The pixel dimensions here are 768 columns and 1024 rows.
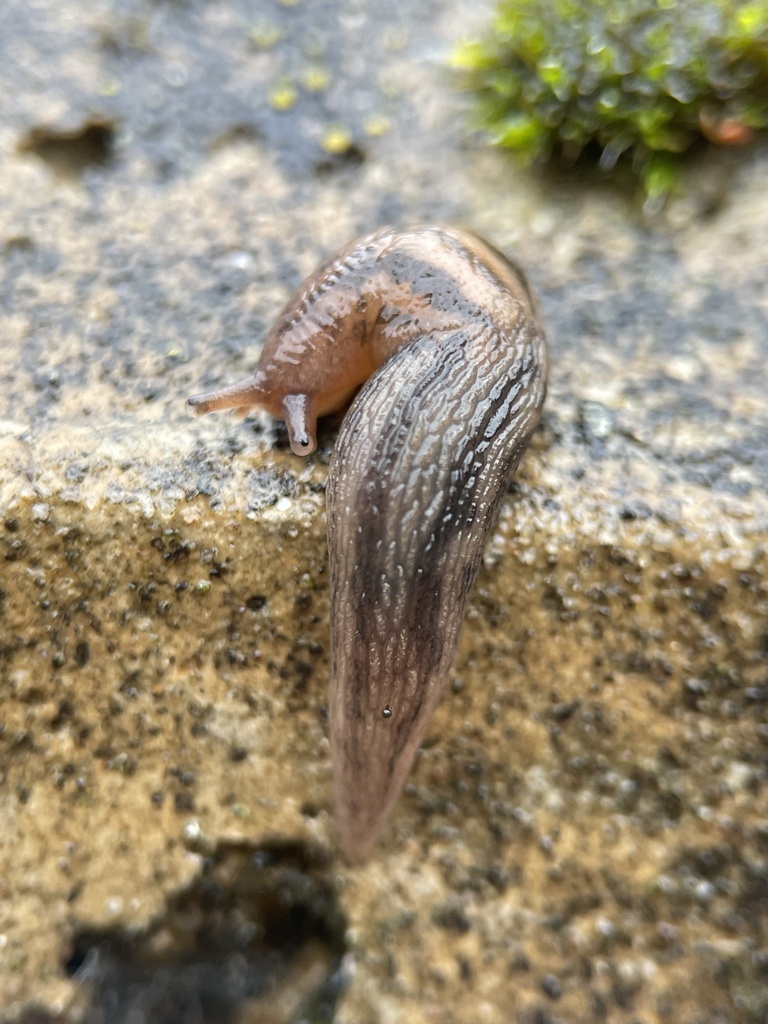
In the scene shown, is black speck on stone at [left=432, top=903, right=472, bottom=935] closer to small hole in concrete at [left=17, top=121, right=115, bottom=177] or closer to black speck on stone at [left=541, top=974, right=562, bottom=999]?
black speck on stone at [left=541, top=974, right=562, bottom=999]

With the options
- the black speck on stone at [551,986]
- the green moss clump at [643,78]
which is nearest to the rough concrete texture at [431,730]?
the black speck on stone at [551,986]

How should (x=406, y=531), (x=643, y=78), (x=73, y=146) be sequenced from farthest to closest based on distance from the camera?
(x=73, y=146), (x=643, y=78), (x=406, y=531)

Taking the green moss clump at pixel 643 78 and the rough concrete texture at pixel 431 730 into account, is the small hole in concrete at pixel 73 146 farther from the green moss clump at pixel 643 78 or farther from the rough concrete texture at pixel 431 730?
the green moss clump at pixel 643 78

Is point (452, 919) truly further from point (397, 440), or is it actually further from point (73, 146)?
A: point (73, 146)

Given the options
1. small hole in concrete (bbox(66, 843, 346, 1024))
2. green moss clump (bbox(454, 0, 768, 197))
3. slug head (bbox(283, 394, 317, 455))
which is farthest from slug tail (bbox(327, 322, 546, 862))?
green moss clump (bbox(454, 0, 768, 197))

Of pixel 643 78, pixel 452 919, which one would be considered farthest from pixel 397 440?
pixel 643 78
